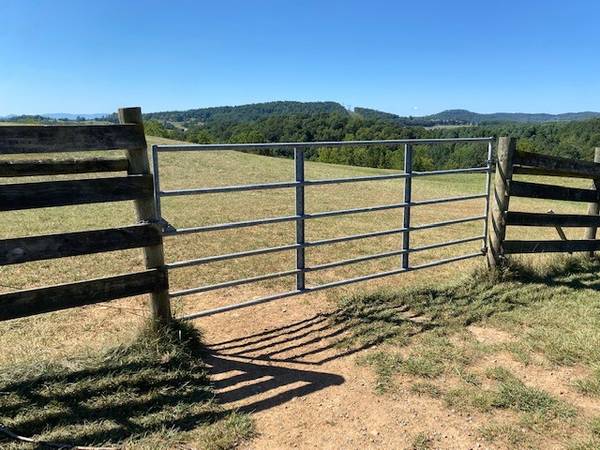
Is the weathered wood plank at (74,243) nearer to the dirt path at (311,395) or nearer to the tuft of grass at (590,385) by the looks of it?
the dirt path at (311,395)

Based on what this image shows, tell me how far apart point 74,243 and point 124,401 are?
128 centimetres

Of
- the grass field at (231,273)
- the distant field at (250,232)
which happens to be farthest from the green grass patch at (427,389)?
the distant field at (250,232)

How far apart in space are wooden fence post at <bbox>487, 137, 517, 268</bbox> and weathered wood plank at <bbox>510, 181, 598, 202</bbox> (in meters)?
0.14

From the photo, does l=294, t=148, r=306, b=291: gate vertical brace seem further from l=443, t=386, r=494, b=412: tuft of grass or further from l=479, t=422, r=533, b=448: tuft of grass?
l=479, t=422, r=533, b=448: tuft of grass

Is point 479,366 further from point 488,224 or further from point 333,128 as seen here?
point 333,128

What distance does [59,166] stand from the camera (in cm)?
382

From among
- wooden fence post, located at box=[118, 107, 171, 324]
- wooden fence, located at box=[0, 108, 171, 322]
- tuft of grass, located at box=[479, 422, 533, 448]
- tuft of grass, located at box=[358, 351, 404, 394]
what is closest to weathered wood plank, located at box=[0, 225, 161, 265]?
wooden fence, located at box=[0, 108, 171, 322]

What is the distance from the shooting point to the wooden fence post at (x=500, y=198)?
20.3 ft

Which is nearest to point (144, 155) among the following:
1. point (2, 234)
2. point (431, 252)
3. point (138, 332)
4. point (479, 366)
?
point (138, 332)

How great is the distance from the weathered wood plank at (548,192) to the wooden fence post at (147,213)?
4570 mm

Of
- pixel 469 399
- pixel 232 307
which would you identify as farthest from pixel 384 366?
pixel 232 307

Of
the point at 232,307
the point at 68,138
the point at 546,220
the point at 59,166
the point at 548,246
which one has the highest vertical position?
the point at 68,138

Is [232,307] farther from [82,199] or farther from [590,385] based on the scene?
[590,385]

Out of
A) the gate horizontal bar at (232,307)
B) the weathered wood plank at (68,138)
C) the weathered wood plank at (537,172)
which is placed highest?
the weathered wood plank at (68,138)
